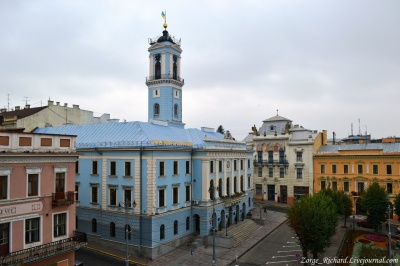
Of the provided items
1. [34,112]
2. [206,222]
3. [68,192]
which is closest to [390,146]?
[206,222]

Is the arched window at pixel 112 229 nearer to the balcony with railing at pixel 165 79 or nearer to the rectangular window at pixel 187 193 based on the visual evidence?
the rectangular window at pixel 187 193

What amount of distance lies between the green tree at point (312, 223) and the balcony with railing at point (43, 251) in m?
20.6

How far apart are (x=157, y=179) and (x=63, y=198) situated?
13470mm

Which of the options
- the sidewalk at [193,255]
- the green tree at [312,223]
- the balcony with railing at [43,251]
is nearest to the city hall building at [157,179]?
the sidewalk at [193,255]

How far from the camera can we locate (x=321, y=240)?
3167 cm

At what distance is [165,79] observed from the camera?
49.3 meters

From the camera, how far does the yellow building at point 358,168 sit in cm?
5462

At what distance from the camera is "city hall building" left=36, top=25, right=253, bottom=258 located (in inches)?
1421

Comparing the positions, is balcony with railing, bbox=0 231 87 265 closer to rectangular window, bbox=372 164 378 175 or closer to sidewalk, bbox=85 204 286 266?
sidewalk, bbox=85 204 286 266

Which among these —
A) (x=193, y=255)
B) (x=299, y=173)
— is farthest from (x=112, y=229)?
(x=299, y=173)

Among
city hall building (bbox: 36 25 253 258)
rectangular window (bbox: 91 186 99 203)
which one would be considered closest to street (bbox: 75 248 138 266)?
city hall building (bbox: 36 25 253 258)

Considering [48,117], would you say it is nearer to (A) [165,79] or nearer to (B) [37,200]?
(A) [165,79]

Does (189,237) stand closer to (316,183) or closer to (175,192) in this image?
(175,192)

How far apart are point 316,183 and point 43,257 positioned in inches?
2075
